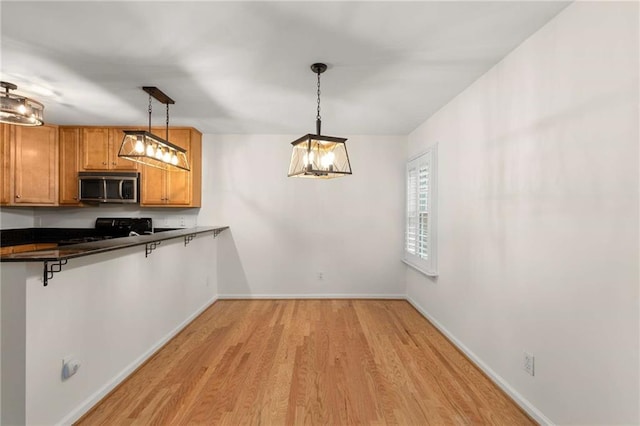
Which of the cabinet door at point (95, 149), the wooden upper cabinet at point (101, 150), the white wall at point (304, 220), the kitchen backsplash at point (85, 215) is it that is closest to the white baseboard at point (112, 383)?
the white wall at point (304, 220)

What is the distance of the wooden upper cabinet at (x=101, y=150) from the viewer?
14.4ft

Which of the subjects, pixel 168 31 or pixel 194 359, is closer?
pixel 168 31

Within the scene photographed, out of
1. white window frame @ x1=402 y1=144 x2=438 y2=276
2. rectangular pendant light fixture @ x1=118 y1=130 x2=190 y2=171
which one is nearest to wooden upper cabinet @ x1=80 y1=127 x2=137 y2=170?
rectangular pendant light fixture @ x1=118 y1=130 x2=190 y2=171

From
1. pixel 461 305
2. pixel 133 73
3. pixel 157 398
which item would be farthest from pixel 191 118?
pixel 461 305

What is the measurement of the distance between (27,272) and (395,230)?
4206 mm

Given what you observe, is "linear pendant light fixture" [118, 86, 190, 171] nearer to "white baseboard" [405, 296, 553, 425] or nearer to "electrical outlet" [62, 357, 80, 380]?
"electrical outlet" [62, 357, 80, 380]

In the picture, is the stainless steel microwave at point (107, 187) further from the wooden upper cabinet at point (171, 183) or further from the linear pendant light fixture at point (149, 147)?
the linear pendant light fixture at point (149, 147)

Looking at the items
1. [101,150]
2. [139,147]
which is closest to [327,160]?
[139,147]

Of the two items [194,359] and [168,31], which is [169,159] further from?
[194,359]

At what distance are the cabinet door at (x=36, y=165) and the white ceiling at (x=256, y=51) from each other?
30.0 inches

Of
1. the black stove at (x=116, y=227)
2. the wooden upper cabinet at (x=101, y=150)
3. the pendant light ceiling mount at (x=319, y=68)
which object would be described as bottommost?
the black stove at (x=116, y=227)

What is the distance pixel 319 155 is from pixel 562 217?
1612 mm

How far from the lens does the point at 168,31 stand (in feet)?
6.84

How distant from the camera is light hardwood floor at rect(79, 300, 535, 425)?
2.10 m
